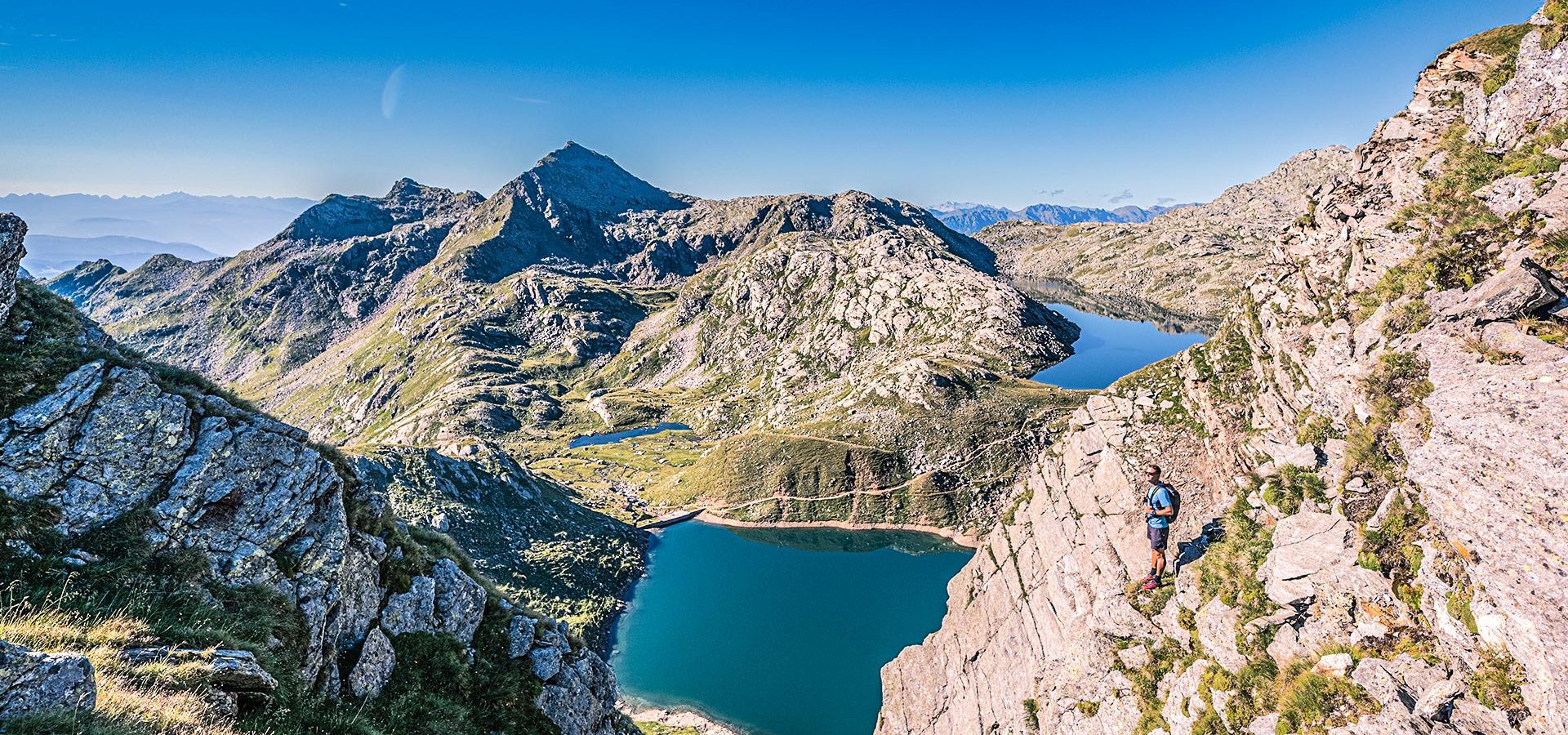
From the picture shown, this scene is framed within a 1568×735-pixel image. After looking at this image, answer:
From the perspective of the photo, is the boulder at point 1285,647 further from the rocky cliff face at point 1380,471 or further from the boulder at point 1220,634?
the boulder at point 1220,634

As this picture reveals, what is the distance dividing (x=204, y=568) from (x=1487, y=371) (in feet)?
122

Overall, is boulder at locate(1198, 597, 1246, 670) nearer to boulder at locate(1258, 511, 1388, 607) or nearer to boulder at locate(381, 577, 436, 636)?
boulder at locate(1258, 511, 1388, 607)

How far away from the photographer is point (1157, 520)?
2738 cm

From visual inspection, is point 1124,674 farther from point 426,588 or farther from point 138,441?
point 138,441

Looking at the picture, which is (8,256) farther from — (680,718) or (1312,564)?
(680,718)

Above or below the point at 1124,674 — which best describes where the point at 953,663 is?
below

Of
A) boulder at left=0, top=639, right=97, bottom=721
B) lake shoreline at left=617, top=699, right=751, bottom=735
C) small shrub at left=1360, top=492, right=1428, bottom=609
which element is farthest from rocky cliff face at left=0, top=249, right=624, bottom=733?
lake shoreline at left=617, top=699, right=751, bottom=735

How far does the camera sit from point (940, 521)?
14612 centimetres

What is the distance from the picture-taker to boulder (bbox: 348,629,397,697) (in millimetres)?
20219

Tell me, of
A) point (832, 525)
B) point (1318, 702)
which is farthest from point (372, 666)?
point (832, 525)

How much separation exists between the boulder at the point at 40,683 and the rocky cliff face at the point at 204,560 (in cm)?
3

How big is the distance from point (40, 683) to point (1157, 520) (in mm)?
32852

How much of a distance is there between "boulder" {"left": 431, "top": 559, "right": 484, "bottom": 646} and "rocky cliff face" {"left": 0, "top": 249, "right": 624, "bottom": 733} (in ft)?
0.24

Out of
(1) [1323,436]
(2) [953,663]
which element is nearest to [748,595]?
(2) [953,663]
